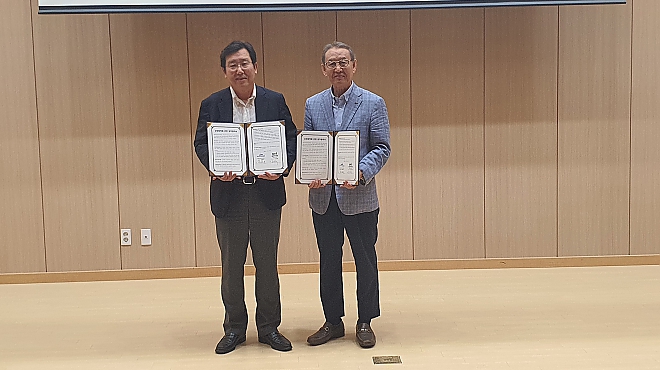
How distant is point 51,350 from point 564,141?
12.3 ft

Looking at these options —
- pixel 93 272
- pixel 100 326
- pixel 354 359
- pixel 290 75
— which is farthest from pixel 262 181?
pixel 93 272

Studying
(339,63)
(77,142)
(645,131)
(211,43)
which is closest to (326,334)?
(339,63)

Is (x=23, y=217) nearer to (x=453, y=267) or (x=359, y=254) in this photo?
(x=359, y=254)

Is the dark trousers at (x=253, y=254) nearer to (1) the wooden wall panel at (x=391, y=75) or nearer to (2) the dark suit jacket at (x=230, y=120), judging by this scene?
(2) the dark suit jacket at (x=230, y=120)

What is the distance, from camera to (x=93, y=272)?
4984 millimetres

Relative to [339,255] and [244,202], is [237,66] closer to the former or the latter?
[244,202]

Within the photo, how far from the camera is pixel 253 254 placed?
3.39 m

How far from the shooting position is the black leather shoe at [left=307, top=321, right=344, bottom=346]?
3439mm

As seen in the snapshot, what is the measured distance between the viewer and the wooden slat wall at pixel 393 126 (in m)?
4.87

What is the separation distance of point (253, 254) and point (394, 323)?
957mm

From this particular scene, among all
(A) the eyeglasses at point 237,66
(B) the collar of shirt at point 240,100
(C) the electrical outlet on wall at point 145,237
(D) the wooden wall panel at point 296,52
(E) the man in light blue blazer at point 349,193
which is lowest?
(C) the electrical outlet on wall at point 145,237

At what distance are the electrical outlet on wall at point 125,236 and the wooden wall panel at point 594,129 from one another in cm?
324

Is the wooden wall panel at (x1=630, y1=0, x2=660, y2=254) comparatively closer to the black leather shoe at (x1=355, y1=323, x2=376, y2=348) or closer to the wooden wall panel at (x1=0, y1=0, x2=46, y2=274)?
the black leather shoe at (x1=355, y1=323, x2=376, y2=348)

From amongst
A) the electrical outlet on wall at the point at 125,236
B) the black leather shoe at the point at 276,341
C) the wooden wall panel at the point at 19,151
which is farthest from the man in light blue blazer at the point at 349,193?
the wooden wall panel at the point at 19,151
